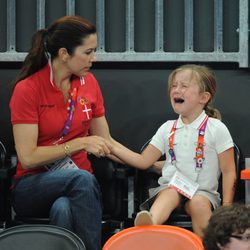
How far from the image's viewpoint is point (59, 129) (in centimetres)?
318

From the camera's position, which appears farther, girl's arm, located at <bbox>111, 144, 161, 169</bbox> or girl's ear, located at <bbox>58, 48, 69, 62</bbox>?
girl's arm, located at <bbox>111, 144, 161, 169</bbox>

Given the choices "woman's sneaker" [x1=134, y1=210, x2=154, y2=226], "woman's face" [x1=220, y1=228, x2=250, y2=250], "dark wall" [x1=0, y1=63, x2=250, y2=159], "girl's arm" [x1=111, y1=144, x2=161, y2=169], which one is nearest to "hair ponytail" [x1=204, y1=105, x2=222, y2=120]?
"girl's arm" [x1=111, y1=144, x2=161, y2=169]

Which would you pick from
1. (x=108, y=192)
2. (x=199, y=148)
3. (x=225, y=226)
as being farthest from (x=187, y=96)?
(x=225, y=226)

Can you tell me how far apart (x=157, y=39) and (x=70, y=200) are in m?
1.28

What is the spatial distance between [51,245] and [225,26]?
1.86 metres

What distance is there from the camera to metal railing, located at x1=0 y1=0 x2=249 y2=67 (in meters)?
3.77

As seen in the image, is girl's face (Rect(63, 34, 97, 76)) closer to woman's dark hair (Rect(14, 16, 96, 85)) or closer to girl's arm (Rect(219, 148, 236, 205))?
woman's dark hair (Rect(14, 16, 96, 85))

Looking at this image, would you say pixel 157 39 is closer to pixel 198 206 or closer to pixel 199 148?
pixel 199 148

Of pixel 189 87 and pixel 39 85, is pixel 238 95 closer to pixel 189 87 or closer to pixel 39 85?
pixel 189 87

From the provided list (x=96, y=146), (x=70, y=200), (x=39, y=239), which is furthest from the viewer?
(x=96, y=146)

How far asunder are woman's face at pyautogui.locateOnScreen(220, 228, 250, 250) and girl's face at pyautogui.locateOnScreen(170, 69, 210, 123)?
1133mm

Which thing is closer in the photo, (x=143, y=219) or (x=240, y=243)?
(x=240, y=243)

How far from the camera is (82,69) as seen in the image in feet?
10.6

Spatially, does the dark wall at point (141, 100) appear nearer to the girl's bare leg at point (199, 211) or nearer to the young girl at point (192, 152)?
the young girl at point (192, 152)
